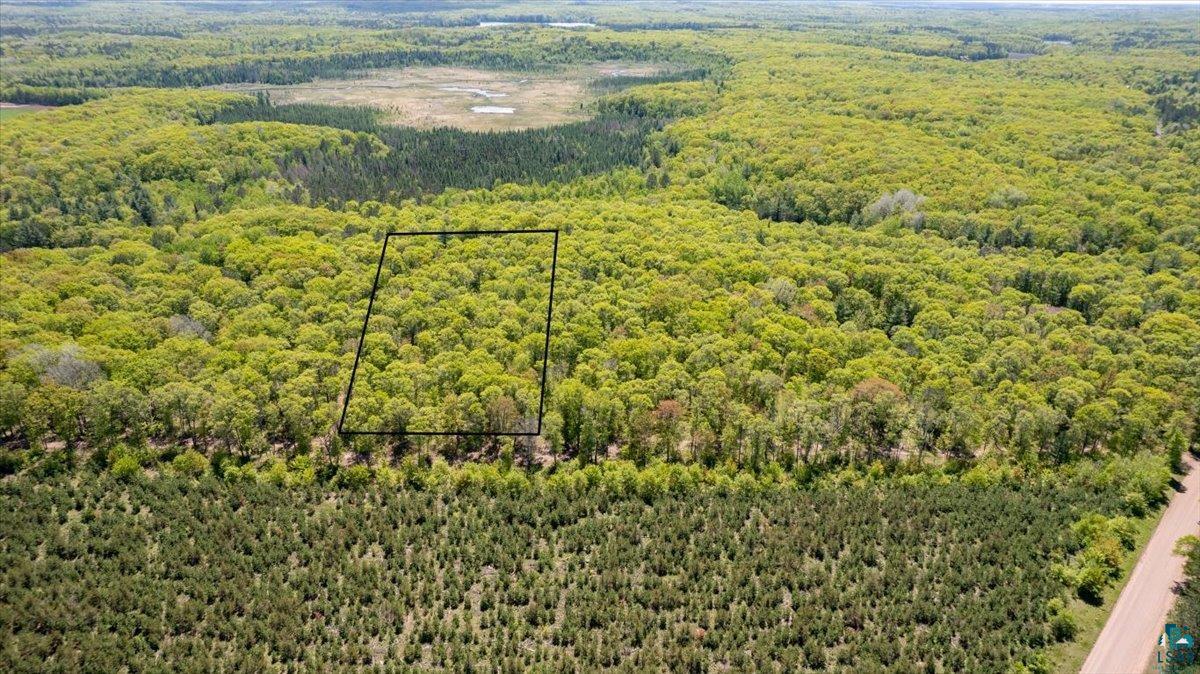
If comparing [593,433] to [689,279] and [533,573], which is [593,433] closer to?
[533,573]

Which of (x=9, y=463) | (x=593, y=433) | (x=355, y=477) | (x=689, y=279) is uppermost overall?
(x=689, y=279)

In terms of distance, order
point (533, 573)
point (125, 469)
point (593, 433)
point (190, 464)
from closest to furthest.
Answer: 1. point (533, 573)
2. point (125, 469)
3. point (190, 464)
4. point (593, 433)

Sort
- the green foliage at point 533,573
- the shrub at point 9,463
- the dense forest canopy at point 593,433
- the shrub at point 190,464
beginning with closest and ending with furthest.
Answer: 1. the green foliage at point 533,573
2. the dense forest canopy at point 593,433
3. the shrub at point 9,463
4. the shrub at point 190,464

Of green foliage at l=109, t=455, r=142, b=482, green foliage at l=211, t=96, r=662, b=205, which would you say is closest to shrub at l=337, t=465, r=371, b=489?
green foliage at l=109, t=455, r=142, b=482

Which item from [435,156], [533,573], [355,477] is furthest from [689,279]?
[435,156]

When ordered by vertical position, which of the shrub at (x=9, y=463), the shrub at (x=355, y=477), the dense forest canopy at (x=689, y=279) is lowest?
the shrub at (x=9, y=463)

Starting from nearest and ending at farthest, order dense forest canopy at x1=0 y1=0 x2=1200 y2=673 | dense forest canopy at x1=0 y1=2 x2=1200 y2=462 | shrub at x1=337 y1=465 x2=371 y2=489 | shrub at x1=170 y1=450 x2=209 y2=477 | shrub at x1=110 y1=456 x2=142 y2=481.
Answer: dense forest canopy at x1=0 y1=0 x2=1200 y2=673 → shrub at x1=110 y1=456 x2=142 y2=481 → shrub at x1=337 y1=465 x2=371 y2=489 → shrub at x1=170 y1=450 x2=209 y2=477 → dense forest canopy at x1=0 y1=2 x2=1200 y2=462

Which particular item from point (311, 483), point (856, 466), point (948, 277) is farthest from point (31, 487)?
point (948, 277)

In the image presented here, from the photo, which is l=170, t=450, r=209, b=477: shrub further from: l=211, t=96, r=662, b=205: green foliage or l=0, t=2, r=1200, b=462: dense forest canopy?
l=211, t=96, r=662, b=205: green foliage

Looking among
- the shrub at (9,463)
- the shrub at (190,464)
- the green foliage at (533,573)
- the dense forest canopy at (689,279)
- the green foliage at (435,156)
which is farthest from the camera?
the green foliage at (435,156)

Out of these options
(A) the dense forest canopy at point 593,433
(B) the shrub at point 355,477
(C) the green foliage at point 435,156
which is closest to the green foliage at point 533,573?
(A) the dense forest canopy at point 593,433

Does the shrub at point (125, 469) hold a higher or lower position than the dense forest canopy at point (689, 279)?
lower

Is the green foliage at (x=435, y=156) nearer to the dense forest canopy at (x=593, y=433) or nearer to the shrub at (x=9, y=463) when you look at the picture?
the dense forest canopy at (x=593, y=433)
